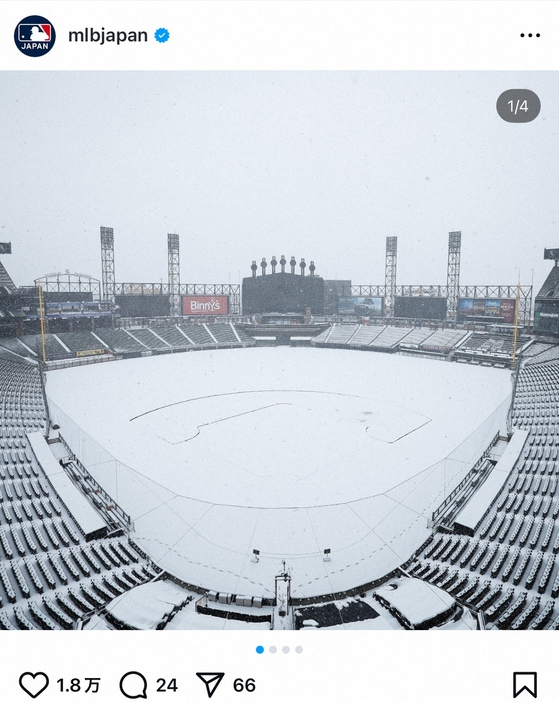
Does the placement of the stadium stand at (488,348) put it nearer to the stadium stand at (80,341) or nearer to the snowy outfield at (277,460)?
the snowy outfield at (277,460)

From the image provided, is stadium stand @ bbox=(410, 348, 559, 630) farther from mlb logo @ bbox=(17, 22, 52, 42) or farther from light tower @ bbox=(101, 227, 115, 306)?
light tower @ bbox=(101, 227, 115, 306)

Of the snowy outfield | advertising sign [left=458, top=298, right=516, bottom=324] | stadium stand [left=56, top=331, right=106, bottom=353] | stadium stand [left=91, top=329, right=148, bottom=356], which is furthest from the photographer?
advertising sign [left=458, top=298, right=516, bottom=324]

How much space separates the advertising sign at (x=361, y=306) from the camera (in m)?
53.5

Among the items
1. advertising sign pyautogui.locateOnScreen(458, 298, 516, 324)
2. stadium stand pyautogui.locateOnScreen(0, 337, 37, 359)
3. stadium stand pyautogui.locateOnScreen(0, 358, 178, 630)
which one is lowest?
stadium stand pyautogui.locateOnScreen(0, 358, 178, 630)

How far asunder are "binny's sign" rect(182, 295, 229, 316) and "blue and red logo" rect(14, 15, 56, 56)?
4764 centimetres

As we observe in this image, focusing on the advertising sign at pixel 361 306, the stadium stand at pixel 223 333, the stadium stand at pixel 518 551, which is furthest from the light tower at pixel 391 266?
the stadium stand at pixel 518 551

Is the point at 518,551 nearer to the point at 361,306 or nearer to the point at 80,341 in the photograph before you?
the point at 80,341

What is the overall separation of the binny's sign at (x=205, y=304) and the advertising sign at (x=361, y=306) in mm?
14869

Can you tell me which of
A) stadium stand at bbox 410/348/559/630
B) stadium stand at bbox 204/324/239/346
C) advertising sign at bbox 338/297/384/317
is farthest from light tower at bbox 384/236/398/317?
stadium stand at bbox 410/348/559/630

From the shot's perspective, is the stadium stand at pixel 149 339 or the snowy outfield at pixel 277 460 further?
the stadium stand at pixel 149 339

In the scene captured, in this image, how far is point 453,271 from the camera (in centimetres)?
4978

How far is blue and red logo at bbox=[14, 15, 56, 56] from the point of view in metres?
3.56

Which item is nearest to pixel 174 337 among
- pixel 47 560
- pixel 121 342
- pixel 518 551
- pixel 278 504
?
pixel 121 342

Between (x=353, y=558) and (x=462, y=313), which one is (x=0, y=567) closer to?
(x=353, y=558)
